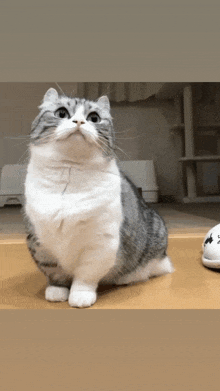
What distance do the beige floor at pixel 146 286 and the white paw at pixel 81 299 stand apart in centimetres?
2

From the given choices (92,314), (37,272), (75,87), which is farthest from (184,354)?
(75,87)

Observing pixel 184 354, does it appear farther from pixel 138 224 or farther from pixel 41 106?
pixel 41 106

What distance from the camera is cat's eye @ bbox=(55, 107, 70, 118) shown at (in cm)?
68

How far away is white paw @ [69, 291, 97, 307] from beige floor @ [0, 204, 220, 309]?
0.02 m

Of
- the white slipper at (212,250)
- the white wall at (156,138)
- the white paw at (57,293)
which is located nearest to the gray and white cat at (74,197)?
the white paw at (57,293)

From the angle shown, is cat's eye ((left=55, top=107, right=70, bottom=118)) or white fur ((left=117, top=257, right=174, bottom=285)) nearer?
cat's eye ((left=55, top=107, right=70, bottom=118))

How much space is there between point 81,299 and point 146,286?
21 centimetres

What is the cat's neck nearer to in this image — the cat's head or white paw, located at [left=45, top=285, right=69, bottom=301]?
the cat's head

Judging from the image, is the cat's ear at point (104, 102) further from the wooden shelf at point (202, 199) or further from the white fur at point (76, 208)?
the wooden shelf at point (202, 199)

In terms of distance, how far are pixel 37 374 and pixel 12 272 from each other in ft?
1.11

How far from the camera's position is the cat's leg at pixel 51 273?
71 cm

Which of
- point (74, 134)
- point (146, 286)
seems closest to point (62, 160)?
point (74, 134)

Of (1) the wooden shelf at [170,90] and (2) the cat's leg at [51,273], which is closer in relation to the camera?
(2) the cat's leg at [51,273]

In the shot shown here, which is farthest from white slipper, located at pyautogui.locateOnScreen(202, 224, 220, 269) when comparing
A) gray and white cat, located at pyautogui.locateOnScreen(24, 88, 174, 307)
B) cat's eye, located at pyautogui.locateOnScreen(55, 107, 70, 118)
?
cat's eye, located at pyautogui.locateOnScreen(55, 107, 70, 118)
